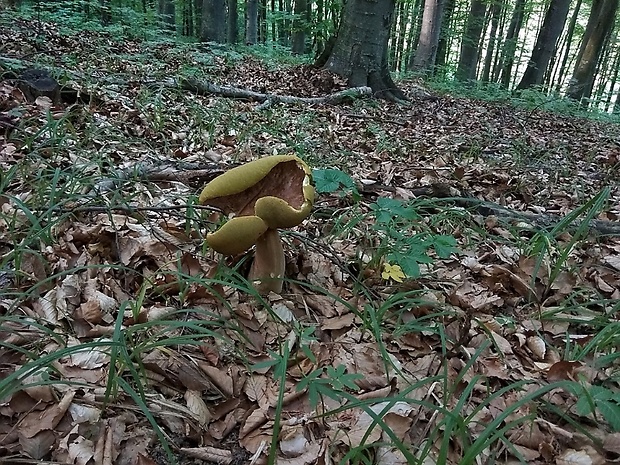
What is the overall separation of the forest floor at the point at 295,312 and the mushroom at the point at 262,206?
15 cm

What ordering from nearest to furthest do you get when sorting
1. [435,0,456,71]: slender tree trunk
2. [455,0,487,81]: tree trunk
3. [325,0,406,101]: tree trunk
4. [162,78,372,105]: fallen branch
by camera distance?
[162,78,372,105]: fallen branch
[325,0,406,101]: tree trunk
[455,0,487,81]: tree trunk
[435,0,456,71]: slender tree trunk

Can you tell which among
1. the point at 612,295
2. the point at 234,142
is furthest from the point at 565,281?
the point at 234,142

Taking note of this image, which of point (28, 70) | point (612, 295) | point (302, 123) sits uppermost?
point (28, 70)

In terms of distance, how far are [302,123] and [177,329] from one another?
3.44 m

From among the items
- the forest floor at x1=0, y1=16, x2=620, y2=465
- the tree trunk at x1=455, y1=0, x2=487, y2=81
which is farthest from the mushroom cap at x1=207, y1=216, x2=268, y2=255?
the tree trunk at x1=455, y1=0, x2=487, y2=81

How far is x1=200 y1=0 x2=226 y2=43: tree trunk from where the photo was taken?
11508 millimetres

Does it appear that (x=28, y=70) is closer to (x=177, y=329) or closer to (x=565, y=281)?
(x=177, y=329)

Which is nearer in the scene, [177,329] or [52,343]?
[52,343]

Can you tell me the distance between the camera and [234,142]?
3.94 metres

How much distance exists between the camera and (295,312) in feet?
6.38

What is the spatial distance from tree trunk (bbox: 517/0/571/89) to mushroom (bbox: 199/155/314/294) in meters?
11.0

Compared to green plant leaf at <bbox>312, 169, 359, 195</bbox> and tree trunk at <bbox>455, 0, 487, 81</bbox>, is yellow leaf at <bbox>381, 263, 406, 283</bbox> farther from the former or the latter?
tree trunk at <bbox>455, 0, 487, 81</bbox>

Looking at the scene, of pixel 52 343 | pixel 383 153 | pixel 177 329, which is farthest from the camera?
pixel 383 153

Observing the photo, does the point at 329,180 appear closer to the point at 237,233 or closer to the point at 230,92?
the point at 237,233
